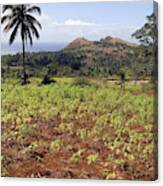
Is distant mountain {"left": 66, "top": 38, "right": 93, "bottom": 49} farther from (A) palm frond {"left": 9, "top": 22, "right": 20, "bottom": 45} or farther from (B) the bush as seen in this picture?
(A) palm frond {"left": 9, "top": 22, "right": 20, "bottom": 45}

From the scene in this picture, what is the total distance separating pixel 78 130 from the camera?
2.86 meters

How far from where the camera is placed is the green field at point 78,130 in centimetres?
→ 278

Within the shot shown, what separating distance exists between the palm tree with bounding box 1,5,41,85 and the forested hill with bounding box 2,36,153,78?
6cm

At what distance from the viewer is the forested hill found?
2791 millimetres

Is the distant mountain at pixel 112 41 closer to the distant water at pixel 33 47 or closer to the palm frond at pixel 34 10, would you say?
the distant water at pixel 33 47

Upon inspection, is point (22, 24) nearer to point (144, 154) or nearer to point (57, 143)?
point (57, 143)

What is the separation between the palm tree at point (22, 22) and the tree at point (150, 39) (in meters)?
0.50

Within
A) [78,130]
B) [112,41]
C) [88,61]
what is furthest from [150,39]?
[78,130]

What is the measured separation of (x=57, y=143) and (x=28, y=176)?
0.68ft

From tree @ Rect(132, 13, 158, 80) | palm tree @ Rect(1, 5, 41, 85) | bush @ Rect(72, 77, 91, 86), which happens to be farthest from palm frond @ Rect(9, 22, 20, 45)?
tree @ Rect(132, 13, 158, 80)

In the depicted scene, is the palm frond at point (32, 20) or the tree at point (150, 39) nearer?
the tree at point (150, 39)

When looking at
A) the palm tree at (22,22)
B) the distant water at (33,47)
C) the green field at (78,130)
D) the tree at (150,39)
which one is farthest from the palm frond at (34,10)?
the tree at (150,39)

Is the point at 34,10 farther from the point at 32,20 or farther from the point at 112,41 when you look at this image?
Answer: the point at 112,41

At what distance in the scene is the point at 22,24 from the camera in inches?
115
